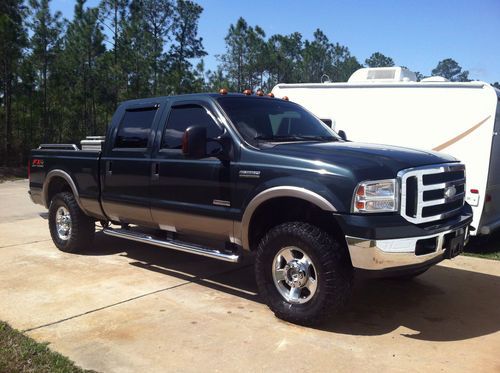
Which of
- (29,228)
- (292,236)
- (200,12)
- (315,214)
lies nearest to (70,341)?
(292,236)

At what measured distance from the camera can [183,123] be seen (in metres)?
5.33

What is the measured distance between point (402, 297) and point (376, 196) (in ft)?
5.85

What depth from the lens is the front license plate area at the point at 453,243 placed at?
419 cm

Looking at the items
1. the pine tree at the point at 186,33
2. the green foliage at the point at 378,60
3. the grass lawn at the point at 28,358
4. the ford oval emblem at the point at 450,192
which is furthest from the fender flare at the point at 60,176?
the green foliage at the point at 378,60

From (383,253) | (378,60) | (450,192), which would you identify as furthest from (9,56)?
(378,60)

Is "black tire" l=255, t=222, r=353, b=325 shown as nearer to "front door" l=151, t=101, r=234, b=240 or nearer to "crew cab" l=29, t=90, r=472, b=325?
"crew cab" l=29, t=90, r=472, b=325

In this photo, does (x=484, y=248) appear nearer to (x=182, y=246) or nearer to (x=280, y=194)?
(x=280, y=194)

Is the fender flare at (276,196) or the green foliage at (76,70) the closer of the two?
the fender flare at (276,196)

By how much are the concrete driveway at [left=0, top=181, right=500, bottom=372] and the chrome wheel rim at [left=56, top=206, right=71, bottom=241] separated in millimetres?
455

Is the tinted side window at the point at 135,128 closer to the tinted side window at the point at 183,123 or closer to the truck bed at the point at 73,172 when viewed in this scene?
the tinted side window at the point at 183,123

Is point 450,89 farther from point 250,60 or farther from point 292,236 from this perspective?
point 250,60

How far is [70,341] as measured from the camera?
13.0 feet

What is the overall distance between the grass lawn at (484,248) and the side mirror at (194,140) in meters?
4.85

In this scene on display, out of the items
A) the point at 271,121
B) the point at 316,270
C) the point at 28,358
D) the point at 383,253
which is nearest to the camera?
the point at 28,358
